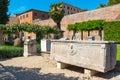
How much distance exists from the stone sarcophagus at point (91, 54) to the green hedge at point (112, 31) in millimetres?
12696

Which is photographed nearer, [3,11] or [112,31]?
[112,31]

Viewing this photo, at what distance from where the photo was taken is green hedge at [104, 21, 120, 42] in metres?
19.0

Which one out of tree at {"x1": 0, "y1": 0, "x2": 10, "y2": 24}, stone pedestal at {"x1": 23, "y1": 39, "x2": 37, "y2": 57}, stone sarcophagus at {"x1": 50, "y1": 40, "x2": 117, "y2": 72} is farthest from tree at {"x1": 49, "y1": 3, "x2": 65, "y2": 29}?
stone sarcophagus at {"x1": 50, "y1": 40, "x2": 117, "y2": 72}

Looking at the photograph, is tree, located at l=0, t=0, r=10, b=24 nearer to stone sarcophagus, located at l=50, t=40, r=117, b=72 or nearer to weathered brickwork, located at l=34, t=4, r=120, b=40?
weathered brickwork, located at l=34, t=4, r=120, b=40

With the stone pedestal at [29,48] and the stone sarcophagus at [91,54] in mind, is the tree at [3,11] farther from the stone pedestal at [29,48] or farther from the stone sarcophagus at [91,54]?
the stone sarcophagus at [91,54]

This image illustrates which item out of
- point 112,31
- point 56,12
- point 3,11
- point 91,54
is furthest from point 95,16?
point 91,54

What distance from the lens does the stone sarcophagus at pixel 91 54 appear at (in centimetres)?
581

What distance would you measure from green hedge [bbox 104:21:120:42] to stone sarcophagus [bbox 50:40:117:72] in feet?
41.7

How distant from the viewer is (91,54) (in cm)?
618

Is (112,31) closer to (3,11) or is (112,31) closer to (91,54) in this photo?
(91,54)

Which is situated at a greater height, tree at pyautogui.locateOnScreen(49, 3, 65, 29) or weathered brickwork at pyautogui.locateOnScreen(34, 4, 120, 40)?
tree at pyautogui.locateOnScreen(49, 3, 65, 29)

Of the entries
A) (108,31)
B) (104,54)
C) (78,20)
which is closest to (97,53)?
(104,54)

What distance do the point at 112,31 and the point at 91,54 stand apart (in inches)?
563

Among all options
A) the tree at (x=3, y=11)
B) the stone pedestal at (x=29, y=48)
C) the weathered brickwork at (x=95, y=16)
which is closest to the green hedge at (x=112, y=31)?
the weathered brickwork at (x=95, y=16)
